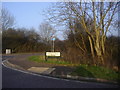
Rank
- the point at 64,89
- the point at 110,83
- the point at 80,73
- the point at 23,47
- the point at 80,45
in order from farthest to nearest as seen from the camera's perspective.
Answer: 1. the point at 23,47
2. the point at 80,45
3. the point at 80,73
4. the point at 110,83
5. the point at 64,89

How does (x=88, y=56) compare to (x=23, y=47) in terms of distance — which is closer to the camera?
(x=88, y=56)

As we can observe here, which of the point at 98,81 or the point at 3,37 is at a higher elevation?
the point at 3,37

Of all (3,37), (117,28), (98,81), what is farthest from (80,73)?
(3,37)

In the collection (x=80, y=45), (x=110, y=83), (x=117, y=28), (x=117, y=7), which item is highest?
(x=117, y=7)

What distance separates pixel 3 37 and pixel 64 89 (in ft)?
117

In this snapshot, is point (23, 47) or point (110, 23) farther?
point (23, 47)

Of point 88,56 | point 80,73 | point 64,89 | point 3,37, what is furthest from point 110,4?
point 3,37


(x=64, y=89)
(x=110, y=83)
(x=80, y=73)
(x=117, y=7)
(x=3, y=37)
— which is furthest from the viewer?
(x=3, y=37)

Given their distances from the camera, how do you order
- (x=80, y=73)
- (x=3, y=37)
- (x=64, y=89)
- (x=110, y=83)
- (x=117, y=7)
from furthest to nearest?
(x=3, y=37) → (x=117, y=7) → (x=80, y=73) → (x=110, y=83) → (x=64, y=89)

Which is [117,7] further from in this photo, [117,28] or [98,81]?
[98,81]

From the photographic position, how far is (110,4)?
14609mm

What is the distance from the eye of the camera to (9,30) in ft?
138

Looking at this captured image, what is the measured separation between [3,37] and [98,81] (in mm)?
34839

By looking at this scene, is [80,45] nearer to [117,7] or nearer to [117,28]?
[117,28]
